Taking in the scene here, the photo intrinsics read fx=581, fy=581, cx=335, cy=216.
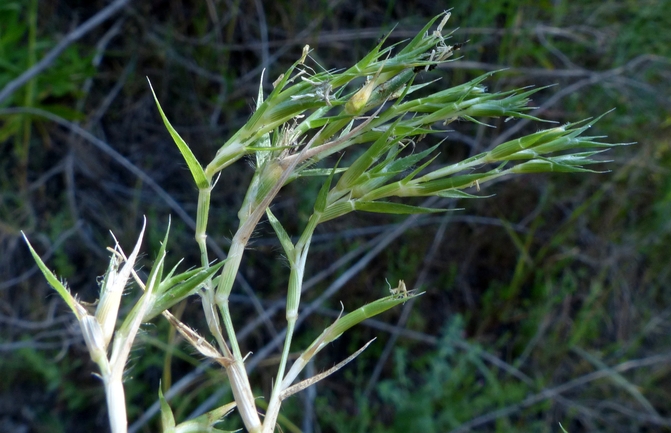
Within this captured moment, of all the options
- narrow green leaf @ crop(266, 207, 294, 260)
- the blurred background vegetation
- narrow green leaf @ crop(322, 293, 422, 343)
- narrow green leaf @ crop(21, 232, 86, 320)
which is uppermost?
narrow green leaf @ crop(21, 232, 86, 320)

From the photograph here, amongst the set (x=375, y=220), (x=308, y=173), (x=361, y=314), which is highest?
(x=308, y=173)

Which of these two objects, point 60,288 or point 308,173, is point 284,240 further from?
point 60,288

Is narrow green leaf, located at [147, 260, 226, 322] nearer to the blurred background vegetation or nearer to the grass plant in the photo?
the grass plant

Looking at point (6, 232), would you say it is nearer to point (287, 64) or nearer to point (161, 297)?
point (287, 64)

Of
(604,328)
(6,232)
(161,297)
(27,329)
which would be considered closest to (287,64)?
(6,232)

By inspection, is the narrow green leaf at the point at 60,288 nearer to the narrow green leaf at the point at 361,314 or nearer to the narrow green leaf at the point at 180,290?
the narrow green leaf at the point at 180,290

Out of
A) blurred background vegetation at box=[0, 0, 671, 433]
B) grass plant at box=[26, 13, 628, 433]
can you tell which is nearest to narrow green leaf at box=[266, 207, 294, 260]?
grass plant at box=[26, 13, 628, 433]

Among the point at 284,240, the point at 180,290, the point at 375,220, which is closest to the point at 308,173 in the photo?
the point at 284,240

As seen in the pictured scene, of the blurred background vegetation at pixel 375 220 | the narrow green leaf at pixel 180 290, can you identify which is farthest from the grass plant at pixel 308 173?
the blurred background vegetation at pixel 375 220
